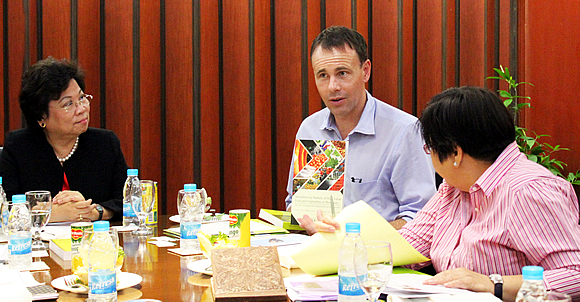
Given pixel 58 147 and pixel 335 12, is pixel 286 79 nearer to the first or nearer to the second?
pixel 335 12

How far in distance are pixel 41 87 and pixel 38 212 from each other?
4.01 feet

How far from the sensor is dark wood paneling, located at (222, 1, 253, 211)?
13.0ft

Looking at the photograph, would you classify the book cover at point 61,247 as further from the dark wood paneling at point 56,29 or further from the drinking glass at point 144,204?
the dark wood paneling at point 56,29

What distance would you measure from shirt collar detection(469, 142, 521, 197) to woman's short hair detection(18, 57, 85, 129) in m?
2.28

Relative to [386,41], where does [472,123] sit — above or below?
below

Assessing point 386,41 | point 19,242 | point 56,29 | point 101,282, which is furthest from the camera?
point 386,41

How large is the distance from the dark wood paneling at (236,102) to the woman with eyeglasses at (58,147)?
1063 millimetres

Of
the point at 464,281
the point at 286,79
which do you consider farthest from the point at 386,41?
the point at 464,281

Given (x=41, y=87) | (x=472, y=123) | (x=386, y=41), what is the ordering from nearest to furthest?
(x=472, y=123) < (x=41, y=87) < (x=386, y=41)

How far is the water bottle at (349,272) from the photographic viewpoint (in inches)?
47.8

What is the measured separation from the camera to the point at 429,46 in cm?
429

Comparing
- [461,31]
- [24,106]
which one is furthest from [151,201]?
[461,31]

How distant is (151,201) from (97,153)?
806 millimetres

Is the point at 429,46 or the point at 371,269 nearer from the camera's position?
the point at 371,269
